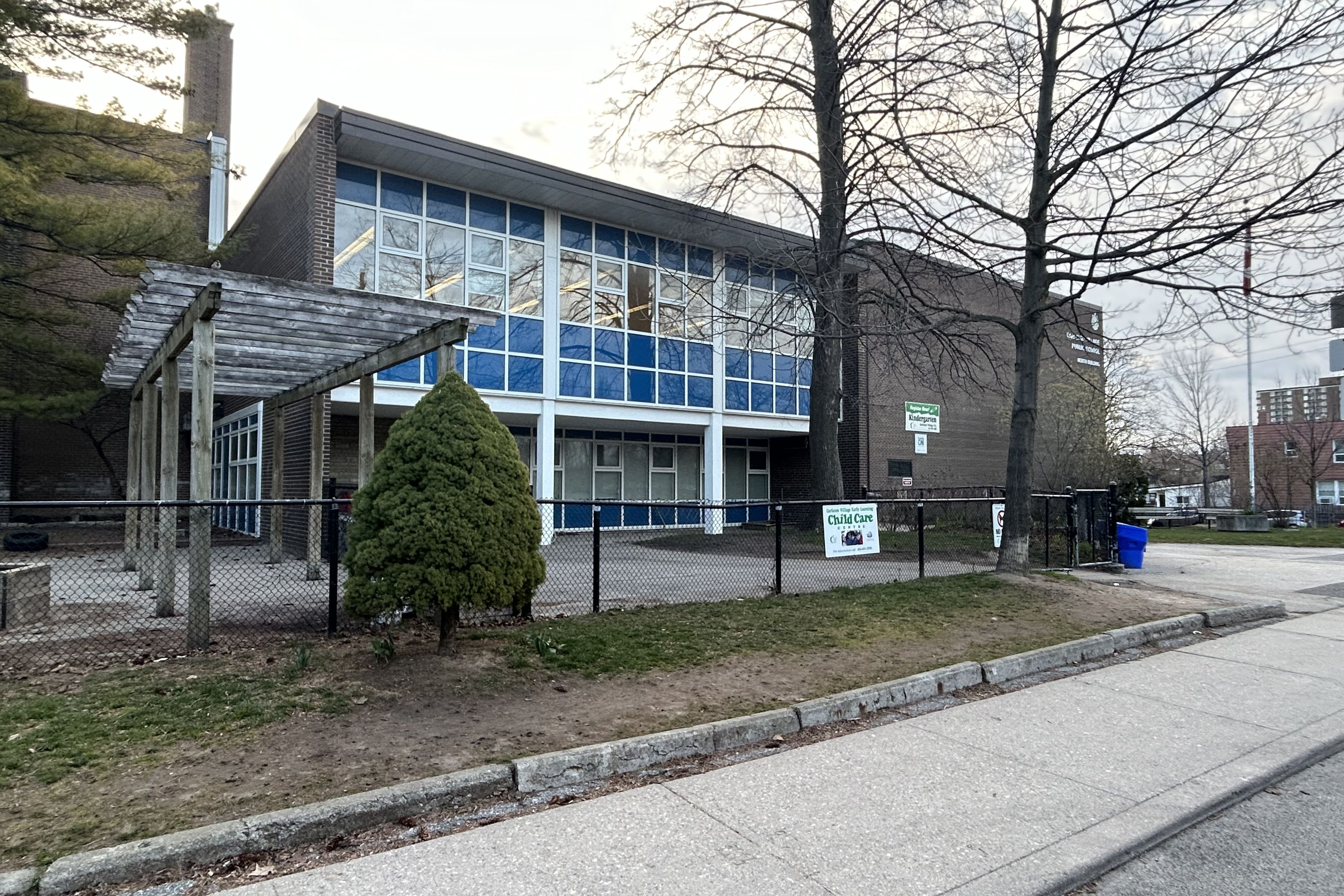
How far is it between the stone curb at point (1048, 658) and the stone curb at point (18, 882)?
610 cm

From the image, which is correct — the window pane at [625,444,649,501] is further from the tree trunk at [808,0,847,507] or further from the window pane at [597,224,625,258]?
the tree trunk at [808,0,847,507]

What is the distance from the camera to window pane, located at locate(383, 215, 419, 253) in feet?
52.6

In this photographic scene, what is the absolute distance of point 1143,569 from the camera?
14.7 meters

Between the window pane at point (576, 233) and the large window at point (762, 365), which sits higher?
the window pane at point (576, 233)

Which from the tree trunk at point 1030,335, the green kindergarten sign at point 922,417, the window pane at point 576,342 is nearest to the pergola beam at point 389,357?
the window pane at point 576,342

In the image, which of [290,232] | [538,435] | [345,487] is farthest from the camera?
[538,435]

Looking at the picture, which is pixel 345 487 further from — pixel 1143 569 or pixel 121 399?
pixel 1143 569

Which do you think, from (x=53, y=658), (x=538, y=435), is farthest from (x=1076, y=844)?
(x=538, y=435)

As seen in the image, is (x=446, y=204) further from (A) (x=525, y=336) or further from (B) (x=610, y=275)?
(B) (x=610, y=275)

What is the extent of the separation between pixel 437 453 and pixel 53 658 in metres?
3.39

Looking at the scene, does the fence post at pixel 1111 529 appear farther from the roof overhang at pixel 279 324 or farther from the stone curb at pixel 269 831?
the stone curb at pixel 269 831

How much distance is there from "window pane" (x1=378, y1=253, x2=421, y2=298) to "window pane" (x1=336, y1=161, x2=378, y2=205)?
3.85 feet

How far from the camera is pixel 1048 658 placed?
711 centimetres

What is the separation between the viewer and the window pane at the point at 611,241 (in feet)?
63.4
